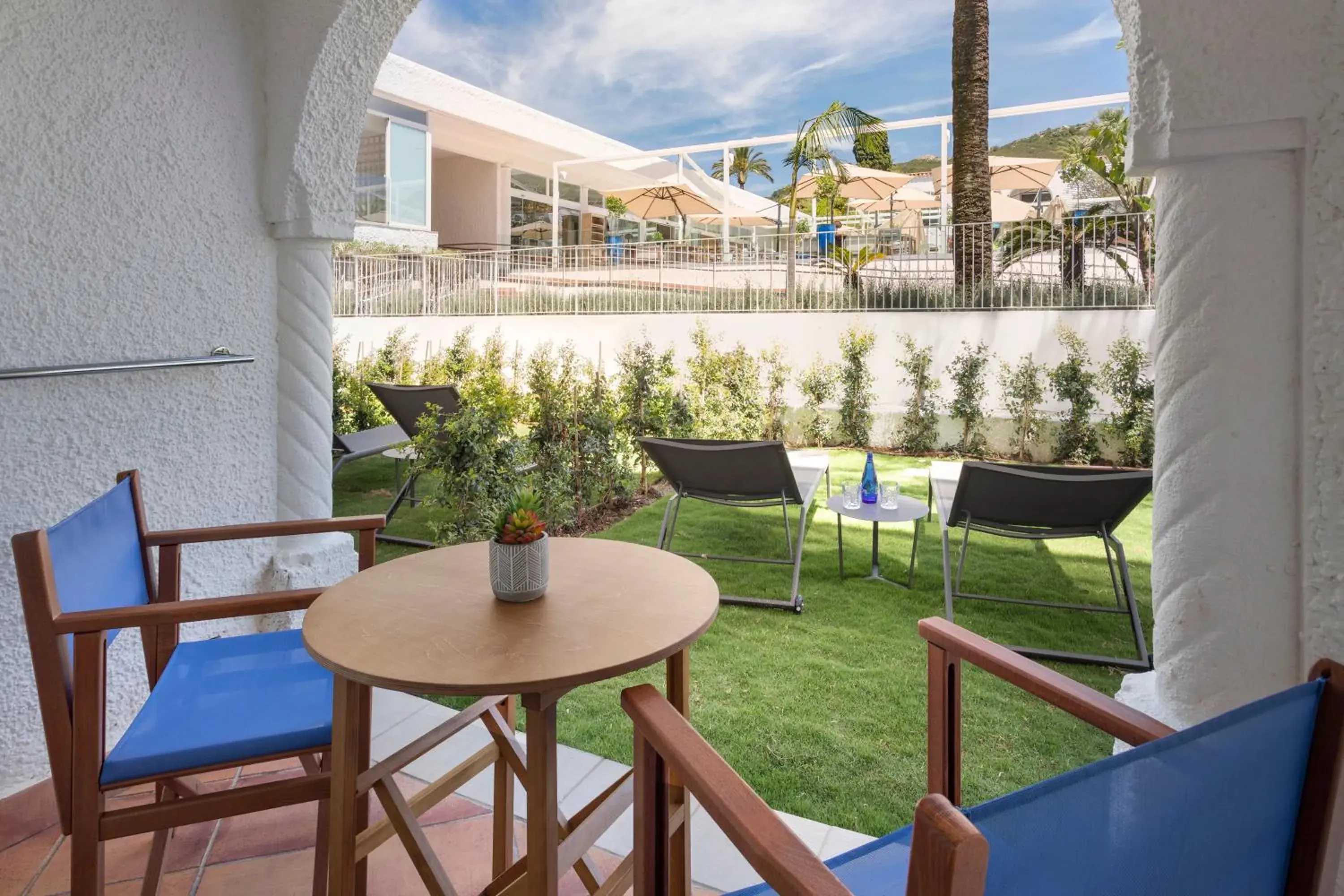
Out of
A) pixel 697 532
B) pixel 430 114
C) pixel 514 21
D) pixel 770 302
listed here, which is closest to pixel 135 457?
pixel 697 532

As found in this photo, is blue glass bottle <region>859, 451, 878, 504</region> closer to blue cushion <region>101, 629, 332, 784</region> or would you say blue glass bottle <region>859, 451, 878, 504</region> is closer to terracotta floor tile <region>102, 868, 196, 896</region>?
blue cushion <region>101, 629, 332, 784</region>

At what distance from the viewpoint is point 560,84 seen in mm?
27922

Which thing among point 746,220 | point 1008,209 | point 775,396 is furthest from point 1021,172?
point 746,220

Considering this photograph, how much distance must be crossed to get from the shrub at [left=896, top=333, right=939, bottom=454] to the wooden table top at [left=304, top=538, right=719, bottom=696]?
262 inches

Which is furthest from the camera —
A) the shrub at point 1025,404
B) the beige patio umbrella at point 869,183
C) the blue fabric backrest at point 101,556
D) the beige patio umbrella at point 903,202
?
the beige patio umbrella at point 903,202

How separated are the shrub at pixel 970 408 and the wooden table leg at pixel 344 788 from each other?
7.28 m

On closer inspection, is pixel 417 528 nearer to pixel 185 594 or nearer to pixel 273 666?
pixel 185 594

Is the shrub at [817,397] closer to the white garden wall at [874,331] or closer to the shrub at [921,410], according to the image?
the white garden wall at [874,331]

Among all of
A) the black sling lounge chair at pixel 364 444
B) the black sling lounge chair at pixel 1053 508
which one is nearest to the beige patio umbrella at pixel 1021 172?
the black sling lounge chair at pixel 364 444

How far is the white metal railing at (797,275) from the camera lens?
859 centimetres

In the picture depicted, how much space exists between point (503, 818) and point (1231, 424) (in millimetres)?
1720

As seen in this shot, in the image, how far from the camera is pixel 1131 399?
22.9ft

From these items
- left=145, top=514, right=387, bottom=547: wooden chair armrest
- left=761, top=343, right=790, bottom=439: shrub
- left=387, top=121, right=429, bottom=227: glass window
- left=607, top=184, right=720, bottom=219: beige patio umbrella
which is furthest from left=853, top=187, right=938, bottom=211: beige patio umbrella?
left=145, top=514, right=387, bottom=547: wooden chair armrest

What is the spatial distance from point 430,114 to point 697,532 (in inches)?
477
